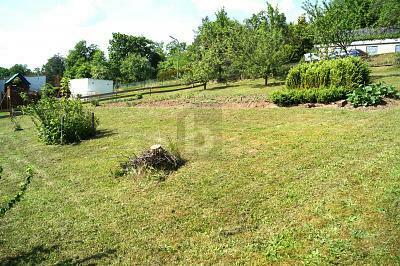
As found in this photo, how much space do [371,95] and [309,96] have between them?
270cm

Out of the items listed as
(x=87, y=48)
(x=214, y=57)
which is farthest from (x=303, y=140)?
(x=87, y=48)

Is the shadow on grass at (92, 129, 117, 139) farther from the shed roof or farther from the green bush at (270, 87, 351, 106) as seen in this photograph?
the shed roof

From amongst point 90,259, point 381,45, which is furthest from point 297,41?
point 90,259

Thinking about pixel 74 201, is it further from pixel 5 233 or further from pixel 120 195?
pixel 5 233

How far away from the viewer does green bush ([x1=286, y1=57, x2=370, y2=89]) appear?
16234mm

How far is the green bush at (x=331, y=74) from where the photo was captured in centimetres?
1623

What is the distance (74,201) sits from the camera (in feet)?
25.6

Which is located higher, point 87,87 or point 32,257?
point 87,87

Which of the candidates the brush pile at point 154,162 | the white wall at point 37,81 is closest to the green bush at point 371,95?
the brush pile at point 154,162

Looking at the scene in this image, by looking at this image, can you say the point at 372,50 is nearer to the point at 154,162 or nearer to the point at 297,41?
the point at 297,41

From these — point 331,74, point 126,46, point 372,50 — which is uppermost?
point 126,46

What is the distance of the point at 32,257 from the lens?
575 cm

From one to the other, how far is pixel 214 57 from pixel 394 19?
14518 mm

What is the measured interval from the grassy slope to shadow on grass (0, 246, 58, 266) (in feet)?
0.06
